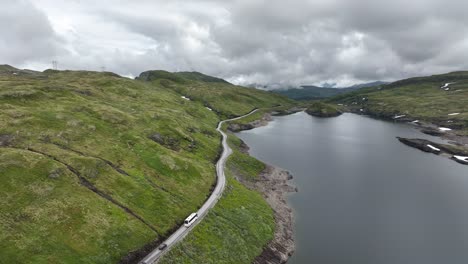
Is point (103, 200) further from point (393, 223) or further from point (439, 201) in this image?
point (439, 201)

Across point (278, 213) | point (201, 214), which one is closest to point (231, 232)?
point (201, 214)

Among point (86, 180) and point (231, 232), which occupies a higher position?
point (86, 180)

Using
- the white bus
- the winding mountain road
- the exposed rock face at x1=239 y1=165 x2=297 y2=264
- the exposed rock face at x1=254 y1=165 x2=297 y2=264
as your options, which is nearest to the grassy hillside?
the winding mountain road

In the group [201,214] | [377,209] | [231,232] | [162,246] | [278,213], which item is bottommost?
[377,209]

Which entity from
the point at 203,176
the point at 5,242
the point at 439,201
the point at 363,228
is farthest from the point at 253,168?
the point at 5,242

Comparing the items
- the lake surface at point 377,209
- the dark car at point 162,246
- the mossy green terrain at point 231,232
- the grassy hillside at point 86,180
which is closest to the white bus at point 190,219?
the mossy green terrain at point 231,232

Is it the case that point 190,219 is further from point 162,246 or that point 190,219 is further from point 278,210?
point 278,210

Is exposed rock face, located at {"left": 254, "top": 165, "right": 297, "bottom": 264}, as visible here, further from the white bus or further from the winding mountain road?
the white bus
